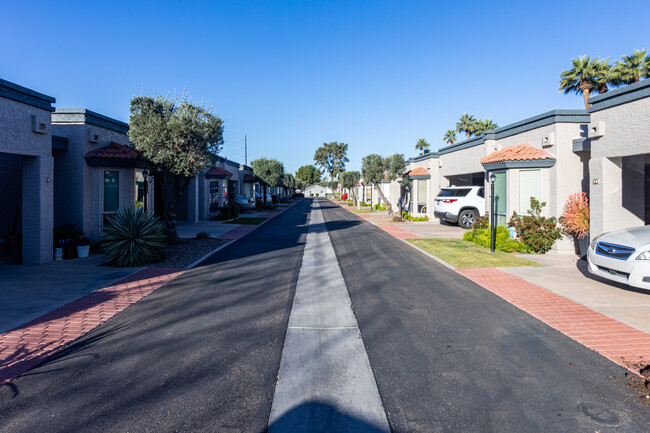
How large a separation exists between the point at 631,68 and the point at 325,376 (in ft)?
112

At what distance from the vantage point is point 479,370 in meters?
4.23

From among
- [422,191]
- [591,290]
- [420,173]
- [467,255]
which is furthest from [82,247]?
[422,191]

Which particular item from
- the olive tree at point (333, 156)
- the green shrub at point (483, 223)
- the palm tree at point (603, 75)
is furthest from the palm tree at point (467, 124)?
the olive tree at point (333, 156)

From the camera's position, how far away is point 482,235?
13.8 meters

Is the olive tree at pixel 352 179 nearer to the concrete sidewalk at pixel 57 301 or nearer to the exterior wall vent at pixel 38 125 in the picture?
the concrete sidewalk at pixel 57 301

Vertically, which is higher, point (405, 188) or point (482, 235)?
point (405, 188)

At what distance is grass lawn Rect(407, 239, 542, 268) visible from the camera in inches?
402

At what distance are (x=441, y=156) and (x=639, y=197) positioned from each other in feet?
43.2

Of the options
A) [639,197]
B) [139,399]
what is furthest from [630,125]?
[139,399]

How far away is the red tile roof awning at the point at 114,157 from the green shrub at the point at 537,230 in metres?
12.5

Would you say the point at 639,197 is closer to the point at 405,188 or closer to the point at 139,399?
the point at 139,399

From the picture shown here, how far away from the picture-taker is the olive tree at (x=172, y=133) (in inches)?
460

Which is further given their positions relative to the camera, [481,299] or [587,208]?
[587,208]

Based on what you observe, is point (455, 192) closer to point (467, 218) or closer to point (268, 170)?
point (467, 218)
